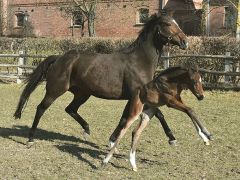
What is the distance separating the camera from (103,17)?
3594 cm

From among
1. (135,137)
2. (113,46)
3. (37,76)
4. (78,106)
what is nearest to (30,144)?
(78,106)

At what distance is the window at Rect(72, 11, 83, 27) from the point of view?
35.2 metres

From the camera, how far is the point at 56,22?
39219 mm

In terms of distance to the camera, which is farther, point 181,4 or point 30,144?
point 181,4

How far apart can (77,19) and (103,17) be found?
8.54 feet

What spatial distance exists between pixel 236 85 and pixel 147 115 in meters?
9.06

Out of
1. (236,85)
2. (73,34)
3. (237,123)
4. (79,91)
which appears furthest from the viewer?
(73,34)

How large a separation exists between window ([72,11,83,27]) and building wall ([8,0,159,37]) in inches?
17.0

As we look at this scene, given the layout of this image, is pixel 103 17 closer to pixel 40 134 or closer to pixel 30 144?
pixel 40 134

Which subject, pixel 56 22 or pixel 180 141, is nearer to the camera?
pixel 180 141

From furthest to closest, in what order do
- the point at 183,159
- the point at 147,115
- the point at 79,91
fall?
the point at 79,91 → the point at 183,159 → the point at 147,115

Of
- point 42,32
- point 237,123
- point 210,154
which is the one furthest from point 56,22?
point 210,154

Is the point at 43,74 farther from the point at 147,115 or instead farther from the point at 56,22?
the point at 56,22

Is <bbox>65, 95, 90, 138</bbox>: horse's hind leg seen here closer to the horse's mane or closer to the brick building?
the horse's mane
